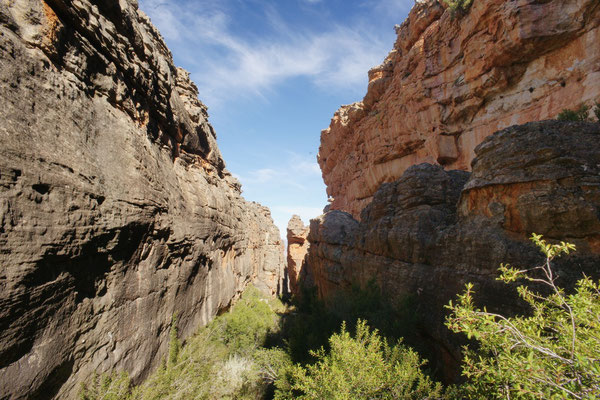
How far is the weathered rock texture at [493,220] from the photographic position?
5219 mm

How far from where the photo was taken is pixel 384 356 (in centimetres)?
618

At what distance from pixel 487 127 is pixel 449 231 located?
13849 mm

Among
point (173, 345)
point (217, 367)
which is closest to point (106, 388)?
point (173, 345)

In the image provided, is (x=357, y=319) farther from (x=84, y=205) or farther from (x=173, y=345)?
(x=84, y=205)

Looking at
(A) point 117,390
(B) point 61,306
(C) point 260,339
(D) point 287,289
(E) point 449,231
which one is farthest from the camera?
(D) point 287,289

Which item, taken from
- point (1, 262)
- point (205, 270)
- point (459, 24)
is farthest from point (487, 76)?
point (1, 262)

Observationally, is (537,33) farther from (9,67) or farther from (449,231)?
(9,67)

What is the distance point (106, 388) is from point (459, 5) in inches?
1027

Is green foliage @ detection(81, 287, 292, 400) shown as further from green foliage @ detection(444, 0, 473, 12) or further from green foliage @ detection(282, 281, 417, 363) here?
green foliage @ detection(444, 0, 473, 12)

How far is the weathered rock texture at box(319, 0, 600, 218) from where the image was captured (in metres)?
13.2

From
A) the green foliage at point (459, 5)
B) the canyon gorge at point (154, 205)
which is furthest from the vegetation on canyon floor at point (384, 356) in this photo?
the green foliage at point (459, 5)

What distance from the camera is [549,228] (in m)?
5.40

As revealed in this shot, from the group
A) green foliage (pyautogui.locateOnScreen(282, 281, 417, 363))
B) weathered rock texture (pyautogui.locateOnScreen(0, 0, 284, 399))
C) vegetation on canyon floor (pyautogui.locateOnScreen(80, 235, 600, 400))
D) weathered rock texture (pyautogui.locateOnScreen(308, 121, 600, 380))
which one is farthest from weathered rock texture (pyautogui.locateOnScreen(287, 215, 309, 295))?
weathered rock texture (pyautogui.locateOnScreen(0, 0, 284, 399))

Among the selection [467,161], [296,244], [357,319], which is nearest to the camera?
[357,319]
